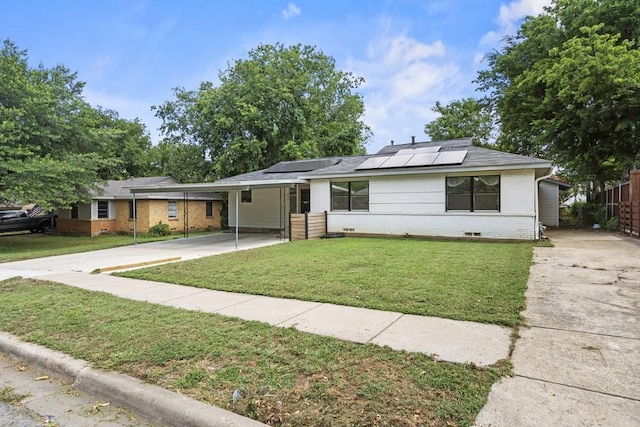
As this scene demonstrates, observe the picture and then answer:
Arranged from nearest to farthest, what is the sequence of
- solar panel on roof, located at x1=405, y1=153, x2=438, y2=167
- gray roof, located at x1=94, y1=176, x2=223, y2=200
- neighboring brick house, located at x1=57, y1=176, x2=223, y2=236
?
1. solar panel on roof, located at x1=405, y1=153, x2=438, y2=167
2. gray roof, located at x1=94, y1=176, x2=223, y2=200
3. neighboring brick house, located at x1=57, y1=176, x2=223, y2=236

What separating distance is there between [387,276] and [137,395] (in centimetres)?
474

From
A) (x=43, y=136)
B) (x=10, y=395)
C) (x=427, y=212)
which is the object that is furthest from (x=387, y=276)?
(x=43, y=136)

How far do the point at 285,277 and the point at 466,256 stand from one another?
15.1ft

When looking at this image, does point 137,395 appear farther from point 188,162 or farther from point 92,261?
point 188,162

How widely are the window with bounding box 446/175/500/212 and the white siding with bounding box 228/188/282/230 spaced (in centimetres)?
841

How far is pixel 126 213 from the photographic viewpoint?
21000mm

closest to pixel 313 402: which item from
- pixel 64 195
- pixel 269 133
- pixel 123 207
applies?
pixel 64 195

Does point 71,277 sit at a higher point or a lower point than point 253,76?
lower

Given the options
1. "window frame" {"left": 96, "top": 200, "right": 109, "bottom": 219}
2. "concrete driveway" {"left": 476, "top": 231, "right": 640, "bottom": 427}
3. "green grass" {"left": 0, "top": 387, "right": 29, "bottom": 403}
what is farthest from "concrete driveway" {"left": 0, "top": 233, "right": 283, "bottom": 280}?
"window frame" {"left": 96, "top": 200, "right": 109, "bottom": 219}

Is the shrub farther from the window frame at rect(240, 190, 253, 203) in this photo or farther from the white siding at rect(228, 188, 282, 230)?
the window frame at rect(240, 190, 253, 203)

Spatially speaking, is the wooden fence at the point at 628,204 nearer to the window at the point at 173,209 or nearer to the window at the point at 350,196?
the window at the point at 350,196

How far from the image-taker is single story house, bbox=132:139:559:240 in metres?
11.8

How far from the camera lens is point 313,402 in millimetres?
2582

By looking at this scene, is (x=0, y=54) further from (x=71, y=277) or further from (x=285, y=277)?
(x=285, y=277)
